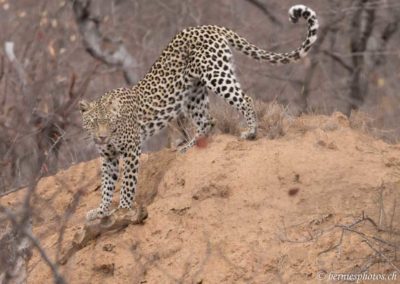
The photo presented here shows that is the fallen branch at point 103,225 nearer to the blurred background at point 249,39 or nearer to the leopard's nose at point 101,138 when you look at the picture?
the leopard's nose at point 101,138

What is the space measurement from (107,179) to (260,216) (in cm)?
205

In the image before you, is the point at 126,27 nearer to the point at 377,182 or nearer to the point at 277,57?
the point at 277,57

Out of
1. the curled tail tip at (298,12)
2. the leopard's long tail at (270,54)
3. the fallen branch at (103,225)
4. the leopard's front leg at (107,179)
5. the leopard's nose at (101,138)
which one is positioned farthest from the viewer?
the leopard's long tail at (270,54)

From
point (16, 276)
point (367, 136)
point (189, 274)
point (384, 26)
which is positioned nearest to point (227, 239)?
point (189, 274)

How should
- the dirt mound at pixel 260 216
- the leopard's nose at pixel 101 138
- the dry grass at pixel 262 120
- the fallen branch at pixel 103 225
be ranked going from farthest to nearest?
the dry grass at pixel 262 120 → the leopard's nose at pixel 101 138 → the fallen branch at pixel 103 225 → the dirt mound at pixel 260 216

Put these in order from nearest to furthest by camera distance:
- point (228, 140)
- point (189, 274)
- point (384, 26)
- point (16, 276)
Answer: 1. point (16, 276)
2. point (189, 274)
3. point (228, 140)
4. point (384, 26)

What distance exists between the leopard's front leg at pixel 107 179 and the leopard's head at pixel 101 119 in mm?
313

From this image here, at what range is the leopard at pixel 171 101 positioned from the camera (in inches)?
454

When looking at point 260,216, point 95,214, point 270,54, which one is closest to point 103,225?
point 95,214

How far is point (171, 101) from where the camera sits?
12227 millimetres

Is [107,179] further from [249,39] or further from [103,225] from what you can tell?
[249,39]

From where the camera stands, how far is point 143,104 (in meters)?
12.1

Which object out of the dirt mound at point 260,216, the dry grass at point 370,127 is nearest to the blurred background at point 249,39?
the dry grass at point 370,127

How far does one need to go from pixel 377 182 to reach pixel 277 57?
250 centimetres
